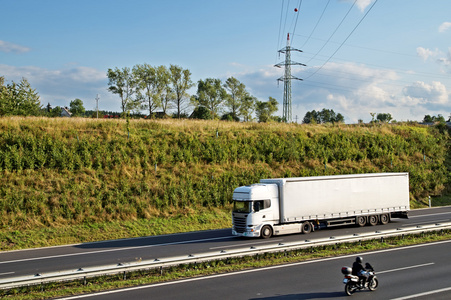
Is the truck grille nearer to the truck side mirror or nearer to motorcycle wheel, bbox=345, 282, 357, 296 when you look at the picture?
the truck side mirror

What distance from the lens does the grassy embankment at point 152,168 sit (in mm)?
26141

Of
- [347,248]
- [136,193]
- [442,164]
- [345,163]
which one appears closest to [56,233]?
[136,193]

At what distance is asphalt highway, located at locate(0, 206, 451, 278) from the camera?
1745cm

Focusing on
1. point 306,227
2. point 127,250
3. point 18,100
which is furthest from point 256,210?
point 18,100

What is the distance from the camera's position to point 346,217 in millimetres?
25562

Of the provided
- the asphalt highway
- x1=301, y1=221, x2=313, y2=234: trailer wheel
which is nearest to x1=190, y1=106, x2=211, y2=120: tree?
the asphalt highway

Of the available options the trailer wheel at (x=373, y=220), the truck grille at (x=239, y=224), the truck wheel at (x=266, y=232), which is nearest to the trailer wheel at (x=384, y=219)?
the trailer wheel at (x=373, y=220)

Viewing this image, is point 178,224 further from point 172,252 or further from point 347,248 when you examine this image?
point 347,248

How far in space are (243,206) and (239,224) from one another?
1144 millimetres

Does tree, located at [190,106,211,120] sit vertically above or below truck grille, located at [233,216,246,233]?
above

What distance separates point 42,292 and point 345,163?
35.7m

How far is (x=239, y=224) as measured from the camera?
23.1 metres

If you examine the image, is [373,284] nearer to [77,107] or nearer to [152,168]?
[152,168]

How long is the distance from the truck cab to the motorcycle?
10.5 metres
